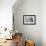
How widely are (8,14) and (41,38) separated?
7.08 feet

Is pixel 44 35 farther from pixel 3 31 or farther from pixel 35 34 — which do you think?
pixel 3 31

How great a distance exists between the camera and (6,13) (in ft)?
14.0

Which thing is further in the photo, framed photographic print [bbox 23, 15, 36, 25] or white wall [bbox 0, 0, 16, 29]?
framed photographic print [bbox 23, 15, 36, 25]

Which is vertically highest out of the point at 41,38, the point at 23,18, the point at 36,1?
the point at 36,1

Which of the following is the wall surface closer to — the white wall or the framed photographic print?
the framed photographic print

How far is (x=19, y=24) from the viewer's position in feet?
18.6

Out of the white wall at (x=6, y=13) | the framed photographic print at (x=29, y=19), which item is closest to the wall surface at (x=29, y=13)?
the framed photographic print at (x=29, y=19)

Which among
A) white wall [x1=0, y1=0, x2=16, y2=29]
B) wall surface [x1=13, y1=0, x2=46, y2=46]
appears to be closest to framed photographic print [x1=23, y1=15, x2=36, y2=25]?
wall surface [x1=13, y1=0, x2=46, y2=46]

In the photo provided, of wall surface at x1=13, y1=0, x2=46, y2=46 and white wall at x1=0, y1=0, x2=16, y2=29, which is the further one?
wall surface at x1=13, y1=0, x2=46, y2=46

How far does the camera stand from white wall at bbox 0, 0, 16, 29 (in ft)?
13.9

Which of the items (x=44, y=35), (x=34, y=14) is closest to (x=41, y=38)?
(x=44, y=35)

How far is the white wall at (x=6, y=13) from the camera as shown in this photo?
4230 millimetres

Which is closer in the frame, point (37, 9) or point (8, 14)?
point (8, 14)

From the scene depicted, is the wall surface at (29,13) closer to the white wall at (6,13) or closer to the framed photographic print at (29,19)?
the framed photographic print at (29,19)
